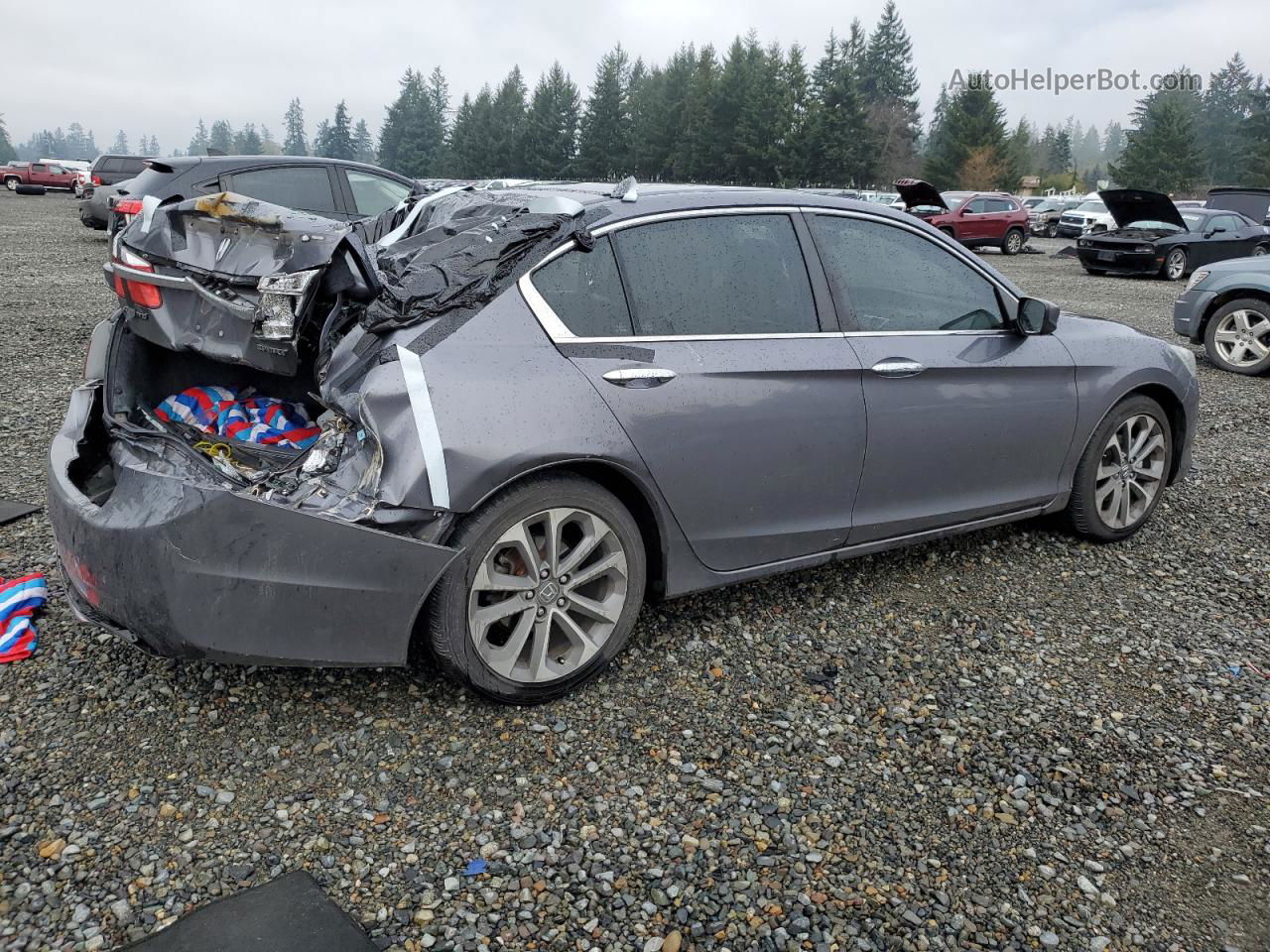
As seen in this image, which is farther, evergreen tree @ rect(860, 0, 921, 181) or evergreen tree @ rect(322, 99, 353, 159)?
evergreen tree @ rect(322, 99, 353, 159)

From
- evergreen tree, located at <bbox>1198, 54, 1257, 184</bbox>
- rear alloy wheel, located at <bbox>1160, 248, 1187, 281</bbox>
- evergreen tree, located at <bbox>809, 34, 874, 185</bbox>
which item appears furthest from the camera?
evergreen tree, located at <bbox>1198, 54, 1257, 184</bbox>

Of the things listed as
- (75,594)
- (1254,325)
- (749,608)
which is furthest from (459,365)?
(1254,325)

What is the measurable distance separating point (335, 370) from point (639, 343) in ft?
3.22

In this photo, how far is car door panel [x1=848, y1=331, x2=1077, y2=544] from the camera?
12.2 ft

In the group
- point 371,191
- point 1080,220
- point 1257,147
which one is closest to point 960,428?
point 371,191

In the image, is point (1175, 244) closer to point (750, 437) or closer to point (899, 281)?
point (899, 281)

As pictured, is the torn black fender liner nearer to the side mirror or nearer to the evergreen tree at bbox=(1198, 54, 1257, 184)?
the side mirror

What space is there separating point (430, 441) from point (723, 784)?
4.25 ft

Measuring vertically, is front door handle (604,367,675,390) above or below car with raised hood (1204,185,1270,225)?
below

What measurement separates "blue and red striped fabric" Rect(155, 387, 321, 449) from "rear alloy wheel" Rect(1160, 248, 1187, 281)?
19967mm

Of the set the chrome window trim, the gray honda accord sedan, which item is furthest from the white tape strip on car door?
the chrome window trim

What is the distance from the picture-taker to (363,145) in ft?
495

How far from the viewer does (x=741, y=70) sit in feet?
228

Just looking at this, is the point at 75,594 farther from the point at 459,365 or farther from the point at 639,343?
the point at 639,343
